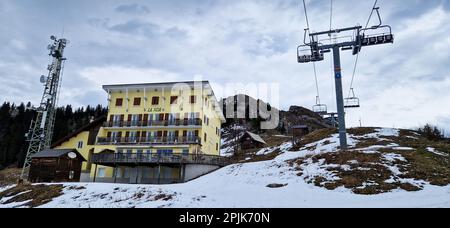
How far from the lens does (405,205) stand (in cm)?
1327

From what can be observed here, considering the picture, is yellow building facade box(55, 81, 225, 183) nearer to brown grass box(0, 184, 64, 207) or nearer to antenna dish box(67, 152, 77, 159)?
antenna dish box(67, 152, 77, 159)

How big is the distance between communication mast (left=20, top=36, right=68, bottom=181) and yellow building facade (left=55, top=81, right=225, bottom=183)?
4.25 metres

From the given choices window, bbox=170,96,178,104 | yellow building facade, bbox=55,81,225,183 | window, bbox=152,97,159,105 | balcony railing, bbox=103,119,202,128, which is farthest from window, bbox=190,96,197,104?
window, bbox=152,97,159,105

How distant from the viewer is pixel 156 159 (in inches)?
1366

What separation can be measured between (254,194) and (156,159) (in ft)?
58.8

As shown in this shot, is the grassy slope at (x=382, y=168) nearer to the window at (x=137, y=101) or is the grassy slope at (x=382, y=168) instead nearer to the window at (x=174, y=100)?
the window at (x=174, y=100)

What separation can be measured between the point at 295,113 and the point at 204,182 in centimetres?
9930

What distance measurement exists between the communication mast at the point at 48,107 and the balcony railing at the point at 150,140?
13.2 m

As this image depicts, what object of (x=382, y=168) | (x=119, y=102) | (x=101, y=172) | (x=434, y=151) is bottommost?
(x=101, y=172)

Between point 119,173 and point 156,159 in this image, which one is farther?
point 119,173

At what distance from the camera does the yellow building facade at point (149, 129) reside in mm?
38688

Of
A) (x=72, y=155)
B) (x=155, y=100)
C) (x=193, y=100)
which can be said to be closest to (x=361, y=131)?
(x=193, y=100)

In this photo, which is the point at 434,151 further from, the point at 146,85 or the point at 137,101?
the point at 137,101
